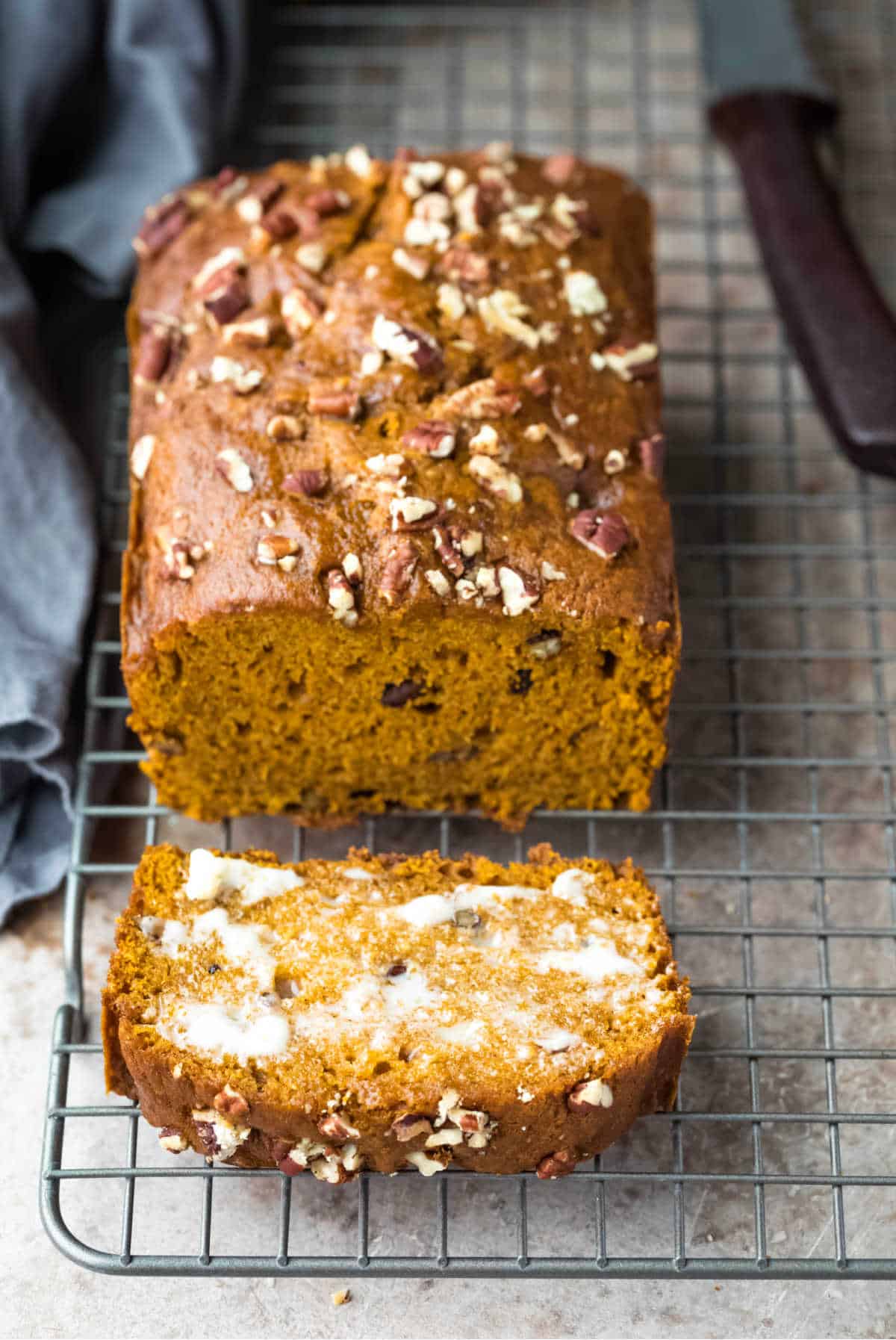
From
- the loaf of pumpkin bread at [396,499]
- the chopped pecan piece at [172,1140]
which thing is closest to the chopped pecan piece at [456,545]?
the loaf of pumpkin bread at [396,499]

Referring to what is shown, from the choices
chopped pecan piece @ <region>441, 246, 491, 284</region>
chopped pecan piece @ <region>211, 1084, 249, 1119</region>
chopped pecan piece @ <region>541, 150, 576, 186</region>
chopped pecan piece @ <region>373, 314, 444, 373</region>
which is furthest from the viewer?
chopped pecan piece @ <region>541, 150, 576, 186</region>

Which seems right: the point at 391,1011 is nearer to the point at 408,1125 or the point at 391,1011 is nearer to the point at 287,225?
the point at 408,1125

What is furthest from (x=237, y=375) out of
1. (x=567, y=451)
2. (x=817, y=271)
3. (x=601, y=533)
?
(x=817, y=271)

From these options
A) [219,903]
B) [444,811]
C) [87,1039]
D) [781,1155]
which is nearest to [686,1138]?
[781,1155]

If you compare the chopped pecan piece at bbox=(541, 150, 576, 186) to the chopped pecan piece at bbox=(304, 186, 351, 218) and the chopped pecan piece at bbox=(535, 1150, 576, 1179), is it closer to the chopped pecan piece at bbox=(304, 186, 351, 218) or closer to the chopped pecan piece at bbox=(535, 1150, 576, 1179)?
the chopped pecan piece at bbox=(304, 186, 351, 218)

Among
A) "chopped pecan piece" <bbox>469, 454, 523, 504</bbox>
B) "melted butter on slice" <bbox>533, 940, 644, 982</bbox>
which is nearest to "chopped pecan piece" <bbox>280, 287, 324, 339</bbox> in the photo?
"chopped pecan piece" <bbox>469, 454, 523, 504</bbox>

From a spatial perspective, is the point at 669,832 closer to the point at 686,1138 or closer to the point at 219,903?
the point at 686,1138
